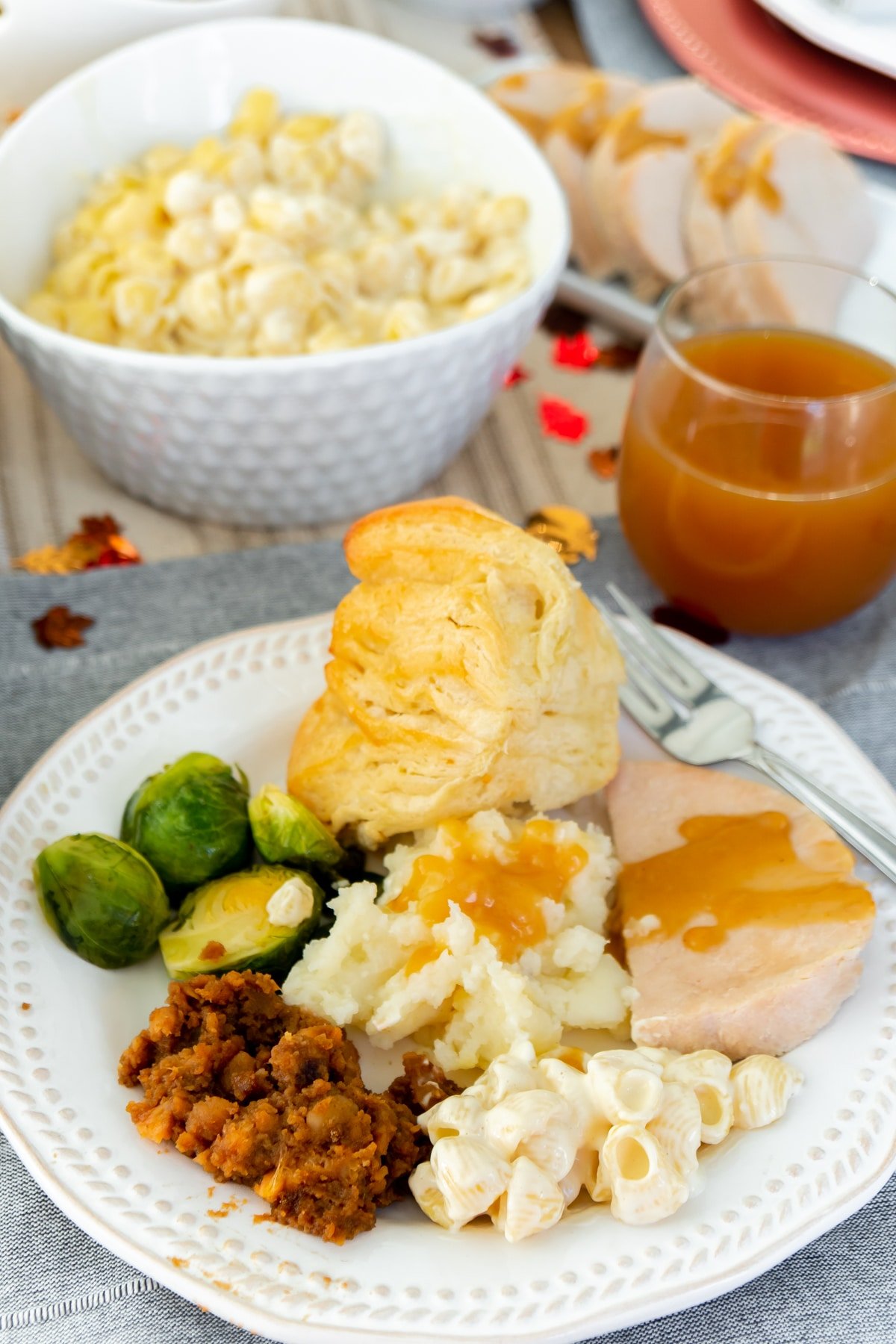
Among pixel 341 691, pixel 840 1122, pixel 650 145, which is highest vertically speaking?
pixel 650 145

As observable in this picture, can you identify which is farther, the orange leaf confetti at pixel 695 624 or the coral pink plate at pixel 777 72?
the coral pink plate at pixel 777 72

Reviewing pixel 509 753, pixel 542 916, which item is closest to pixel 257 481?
pixel 509 753

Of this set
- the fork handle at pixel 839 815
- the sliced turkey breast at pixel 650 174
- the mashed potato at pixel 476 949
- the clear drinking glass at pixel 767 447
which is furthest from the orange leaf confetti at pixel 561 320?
the mashed potato at pixel 476 949

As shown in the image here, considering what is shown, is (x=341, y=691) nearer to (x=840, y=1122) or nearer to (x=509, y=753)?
(x=509, y=753)

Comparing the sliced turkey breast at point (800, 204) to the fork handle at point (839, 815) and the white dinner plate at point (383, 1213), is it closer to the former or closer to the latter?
the fork handle at point (839, 815)

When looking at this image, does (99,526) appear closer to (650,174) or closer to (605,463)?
(605,463)
